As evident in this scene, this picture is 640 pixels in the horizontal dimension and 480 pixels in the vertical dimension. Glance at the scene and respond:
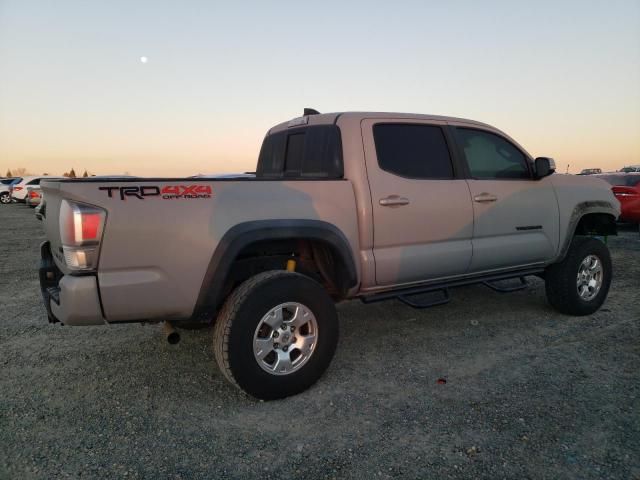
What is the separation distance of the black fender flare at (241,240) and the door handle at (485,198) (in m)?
1.50

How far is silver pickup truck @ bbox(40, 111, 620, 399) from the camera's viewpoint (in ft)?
8.59

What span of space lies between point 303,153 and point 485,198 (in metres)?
1.69

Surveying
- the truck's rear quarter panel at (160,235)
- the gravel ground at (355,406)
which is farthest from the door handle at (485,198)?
the truck's rear quarter panel at (160,235)

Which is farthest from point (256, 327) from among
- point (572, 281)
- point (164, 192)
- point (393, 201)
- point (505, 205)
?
point (572, 281)

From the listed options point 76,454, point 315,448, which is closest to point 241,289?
point 315,448

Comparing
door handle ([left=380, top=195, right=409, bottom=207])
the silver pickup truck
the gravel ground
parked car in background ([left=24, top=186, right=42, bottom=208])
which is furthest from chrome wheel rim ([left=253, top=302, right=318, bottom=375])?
parked car in background ([left=24, top=186, right=42, bottom=208])

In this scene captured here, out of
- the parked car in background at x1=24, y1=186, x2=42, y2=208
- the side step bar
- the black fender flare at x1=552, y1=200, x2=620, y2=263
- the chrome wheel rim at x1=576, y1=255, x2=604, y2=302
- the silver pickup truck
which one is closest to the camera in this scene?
the silver pickup truck

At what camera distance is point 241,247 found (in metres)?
2.86

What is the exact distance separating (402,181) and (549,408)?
190 cm

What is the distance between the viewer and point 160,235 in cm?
266

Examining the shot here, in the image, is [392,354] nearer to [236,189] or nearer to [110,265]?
[236,189]

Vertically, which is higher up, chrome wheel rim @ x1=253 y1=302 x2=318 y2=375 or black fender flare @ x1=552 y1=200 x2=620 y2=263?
black fender flare @ x1=552 y1=200 x2=620 y2=263

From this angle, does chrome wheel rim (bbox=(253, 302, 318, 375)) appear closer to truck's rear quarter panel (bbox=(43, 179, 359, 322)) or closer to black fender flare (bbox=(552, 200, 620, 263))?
truck's rear quarter panel (bbox=(43, 179, 359, 322))

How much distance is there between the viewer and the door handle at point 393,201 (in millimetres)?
3426
